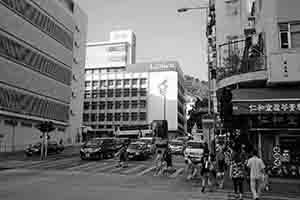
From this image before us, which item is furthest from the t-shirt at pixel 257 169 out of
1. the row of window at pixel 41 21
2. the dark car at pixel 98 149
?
the row of window at pixel 41 21

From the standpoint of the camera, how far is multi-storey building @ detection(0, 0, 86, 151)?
4169 cm

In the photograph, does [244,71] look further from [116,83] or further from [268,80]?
[116,83]

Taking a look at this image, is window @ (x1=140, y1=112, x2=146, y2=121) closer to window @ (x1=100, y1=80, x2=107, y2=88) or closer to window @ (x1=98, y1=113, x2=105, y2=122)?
window @ (x1=98, y1=113, x2=105, y2=122)

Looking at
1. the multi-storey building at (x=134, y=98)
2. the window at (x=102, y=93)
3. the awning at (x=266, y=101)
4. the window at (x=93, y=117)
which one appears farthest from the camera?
the window at (x=102, y=93)

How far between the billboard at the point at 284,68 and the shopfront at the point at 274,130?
30.4 inches

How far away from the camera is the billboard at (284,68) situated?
15.2 metres

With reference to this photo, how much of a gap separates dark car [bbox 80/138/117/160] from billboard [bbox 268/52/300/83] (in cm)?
1743

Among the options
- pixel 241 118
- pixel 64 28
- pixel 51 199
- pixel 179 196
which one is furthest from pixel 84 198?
pixel 64 28

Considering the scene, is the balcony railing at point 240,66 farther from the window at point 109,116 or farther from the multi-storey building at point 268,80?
the window at point 109,116

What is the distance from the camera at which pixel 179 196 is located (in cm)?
1227

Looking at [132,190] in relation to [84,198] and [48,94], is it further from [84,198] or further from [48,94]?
[48,94]

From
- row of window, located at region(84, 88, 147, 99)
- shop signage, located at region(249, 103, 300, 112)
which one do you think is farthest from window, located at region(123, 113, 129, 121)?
shop signage, located at region(249, 103, 300, 112)

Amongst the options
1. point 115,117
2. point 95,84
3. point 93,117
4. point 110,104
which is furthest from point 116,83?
point 93,117

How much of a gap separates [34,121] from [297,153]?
39692 mm
